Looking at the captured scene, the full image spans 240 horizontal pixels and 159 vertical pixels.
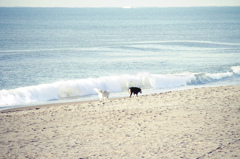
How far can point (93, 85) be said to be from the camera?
758 inches

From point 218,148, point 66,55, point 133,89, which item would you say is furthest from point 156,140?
point 66,55

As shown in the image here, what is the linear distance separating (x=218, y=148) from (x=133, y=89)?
735cm

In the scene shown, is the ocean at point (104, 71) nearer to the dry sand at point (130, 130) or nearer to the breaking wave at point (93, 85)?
the breaking wave at point (93, 85)

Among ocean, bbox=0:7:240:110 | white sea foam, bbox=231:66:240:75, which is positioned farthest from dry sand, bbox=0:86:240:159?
white sea foam, bbox=231:66:240:75

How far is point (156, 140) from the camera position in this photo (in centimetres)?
817

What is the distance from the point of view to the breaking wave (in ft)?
54.4

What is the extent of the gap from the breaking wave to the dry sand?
5245mm

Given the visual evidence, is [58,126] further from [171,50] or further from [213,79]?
[171,50]

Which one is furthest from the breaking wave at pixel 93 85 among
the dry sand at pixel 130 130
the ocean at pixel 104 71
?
the dry sand at pixel 130 130

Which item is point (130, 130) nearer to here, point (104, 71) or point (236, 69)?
point (104, 71)

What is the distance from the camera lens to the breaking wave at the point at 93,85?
54.4 ft

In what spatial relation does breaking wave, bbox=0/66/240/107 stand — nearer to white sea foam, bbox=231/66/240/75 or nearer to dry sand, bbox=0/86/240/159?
white sea foam, bbox=231/66/240/75

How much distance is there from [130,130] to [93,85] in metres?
10.5

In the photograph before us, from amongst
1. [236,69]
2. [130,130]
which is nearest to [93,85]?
[130,130]
